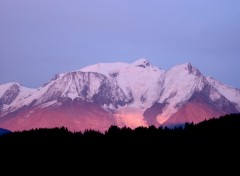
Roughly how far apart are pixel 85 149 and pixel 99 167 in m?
6.12

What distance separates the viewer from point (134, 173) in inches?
2630

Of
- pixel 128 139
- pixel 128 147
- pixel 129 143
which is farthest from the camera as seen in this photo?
pixel 128 139

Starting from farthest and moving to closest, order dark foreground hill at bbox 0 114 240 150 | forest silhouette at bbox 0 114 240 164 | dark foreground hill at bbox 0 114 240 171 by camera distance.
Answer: dark foreground hill at bbox 0 114 240 150 < forest silhouette at bbox 0 114 240 164 < dark foreground hill at bbox 0 114 240 171

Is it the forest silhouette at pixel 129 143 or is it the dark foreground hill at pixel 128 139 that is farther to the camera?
the dark foreground hill at pixel 128 139

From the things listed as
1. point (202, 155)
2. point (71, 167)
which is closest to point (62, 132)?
point (71, 167)

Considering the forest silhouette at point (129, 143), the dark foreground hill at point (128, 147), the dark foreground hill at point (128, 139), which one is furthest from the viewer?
the dark foreground hill at point (128, 139)

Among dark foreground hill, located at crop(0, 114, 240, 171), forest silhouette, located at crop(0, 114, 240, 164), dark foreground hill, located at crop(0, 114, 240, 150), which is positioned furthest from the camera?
dark foreground hill, located at crop(0, 114, 240, 150)

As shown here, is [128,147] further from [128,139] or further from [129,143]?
[128,139]

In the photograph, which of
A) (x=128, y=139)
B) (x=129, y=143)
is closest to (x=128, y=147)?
(x=129, y=143)

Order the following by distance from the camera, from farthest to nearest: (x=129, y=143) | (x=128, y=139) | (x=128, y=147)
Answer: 1. (x=128, y=139)
2. (x=129, y=143)
3. (x=128, y=147)

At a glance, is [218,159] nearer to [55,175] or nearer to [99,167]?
[99,167]

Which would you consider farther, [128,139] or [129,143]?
[128,139]

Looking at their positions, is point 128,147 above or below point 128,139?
Answer: below

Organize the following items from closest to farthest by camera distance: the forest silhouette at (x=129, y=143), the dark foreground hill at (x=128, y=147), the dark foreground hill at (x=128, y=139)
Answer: the dark foreground hill at (x=128, y=147), the forest silhouette at (x=129, y=143), the dark foreground hill at (x=128, y=139)
